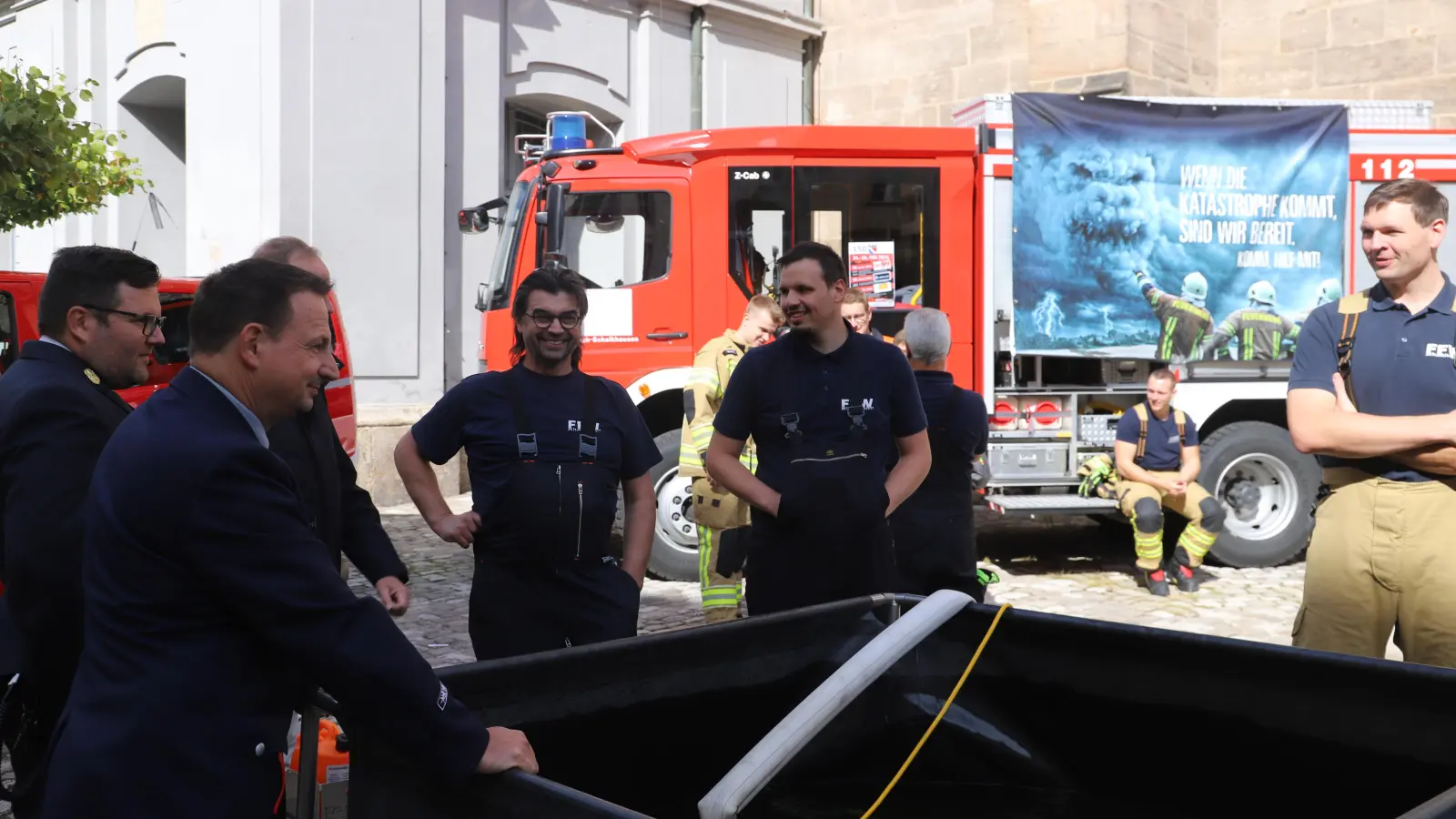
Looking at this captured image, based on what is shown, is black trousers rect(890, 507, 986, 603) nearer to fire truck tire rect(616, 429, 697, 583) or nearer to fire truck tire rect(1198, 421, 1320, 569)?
fire truck tire rect(616, 429, 697, 583)

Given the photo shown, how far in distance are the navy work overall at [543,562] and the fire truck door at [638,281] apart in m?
4.81

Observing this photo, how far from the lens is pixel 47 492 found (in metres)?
2.60

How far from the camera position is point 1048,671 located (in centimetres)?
267

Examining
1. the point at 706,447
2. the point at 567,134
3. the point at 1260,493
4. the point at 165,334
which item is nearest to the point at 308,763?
the point at 706,447

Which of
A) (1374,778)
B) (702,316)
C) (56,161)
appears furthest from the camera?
(702,316)

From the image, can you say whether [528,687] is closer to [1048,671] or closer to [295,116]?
[1048,671]

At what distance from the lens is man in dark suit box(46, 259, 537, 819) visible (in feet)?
6.12

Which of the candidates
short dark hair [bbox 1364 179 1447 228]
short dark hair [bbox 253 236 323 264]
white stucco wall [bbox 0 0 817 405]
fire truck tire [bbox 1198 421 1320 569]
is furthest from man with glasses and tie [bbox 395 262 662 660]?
white stucco wall [bbox 0 0 817 405]

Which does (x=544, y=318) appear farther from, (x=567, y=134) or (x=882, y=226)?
(x=567, y=134)

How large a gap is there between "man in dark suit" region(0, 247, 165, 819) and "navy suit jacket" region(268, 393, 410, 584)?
15.0 inches

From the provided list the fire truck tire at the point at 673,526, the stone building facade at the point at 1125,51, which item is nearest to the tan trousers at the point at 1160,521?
the fire truck tire at the point at 673,526

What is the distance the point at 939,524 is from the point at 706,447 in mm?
1352

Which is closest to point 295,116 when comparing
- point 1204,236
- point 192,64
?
point 192,64

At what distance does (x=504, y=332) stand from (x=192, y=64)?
6.13m
